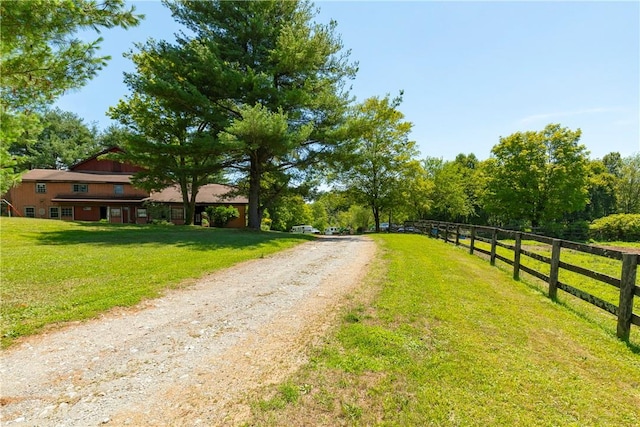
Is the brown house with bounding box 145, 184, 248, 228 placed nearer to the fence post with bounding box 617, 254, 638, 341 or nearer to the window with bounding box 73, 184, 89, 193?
the window with bounding box 73, 184, 89, 193

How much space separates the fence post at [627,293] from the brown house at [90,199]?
102 feet

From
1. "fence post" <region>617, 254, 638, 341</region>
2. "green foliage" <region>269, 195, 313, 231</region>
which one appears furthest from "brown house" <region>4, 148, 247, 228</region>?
"fence post" <region>617, 254, 638, 341</region>

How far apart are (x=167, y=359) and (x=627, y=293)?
6403 mm

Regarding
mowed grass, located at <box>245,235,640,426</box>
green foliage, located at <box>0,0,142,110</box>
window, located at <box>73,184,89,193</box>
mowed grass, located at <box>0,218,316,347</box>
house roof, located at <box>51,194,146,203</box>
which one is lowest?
mowed grass, located at <box>245,235,640,426</box>

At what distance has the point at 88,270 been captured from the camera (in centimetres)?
746

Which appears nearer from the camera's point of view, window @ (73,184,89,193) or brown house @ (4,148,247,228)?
brown house @ (4,148,247,228)

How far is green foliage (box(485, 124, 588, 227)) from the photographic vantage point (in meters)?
29.8

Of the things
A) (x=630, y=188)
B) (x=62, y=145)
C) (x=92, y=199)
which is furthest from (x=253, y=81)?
(x=630, y=188)

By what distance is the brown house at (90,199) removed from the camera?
3167cm

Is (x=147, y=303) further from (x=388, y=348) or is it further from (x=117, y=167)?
(x=117, y=167)

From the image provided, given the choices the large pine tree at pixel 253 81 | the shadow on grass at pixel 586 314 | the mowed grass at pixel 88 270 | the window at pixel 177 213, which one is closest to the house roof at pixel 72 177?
the window at pixel 177 213

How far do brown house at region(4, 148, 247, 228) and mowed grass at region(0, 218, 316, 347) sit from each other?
66.7ft

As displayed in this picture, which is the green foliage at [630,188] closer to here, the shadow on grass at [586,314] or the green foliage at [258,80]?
the green foliage at [258,80]

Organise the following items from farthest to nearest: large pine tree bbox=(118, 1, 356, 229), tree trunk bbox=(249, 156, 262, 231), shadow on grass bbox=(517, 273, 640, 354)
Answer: tree trunk bbox=(249, 156, 262, 231)
large pine tree bbox=(118, 1, 356, 229)
shadow on grass bbox=(517, 273, 640, 354)
